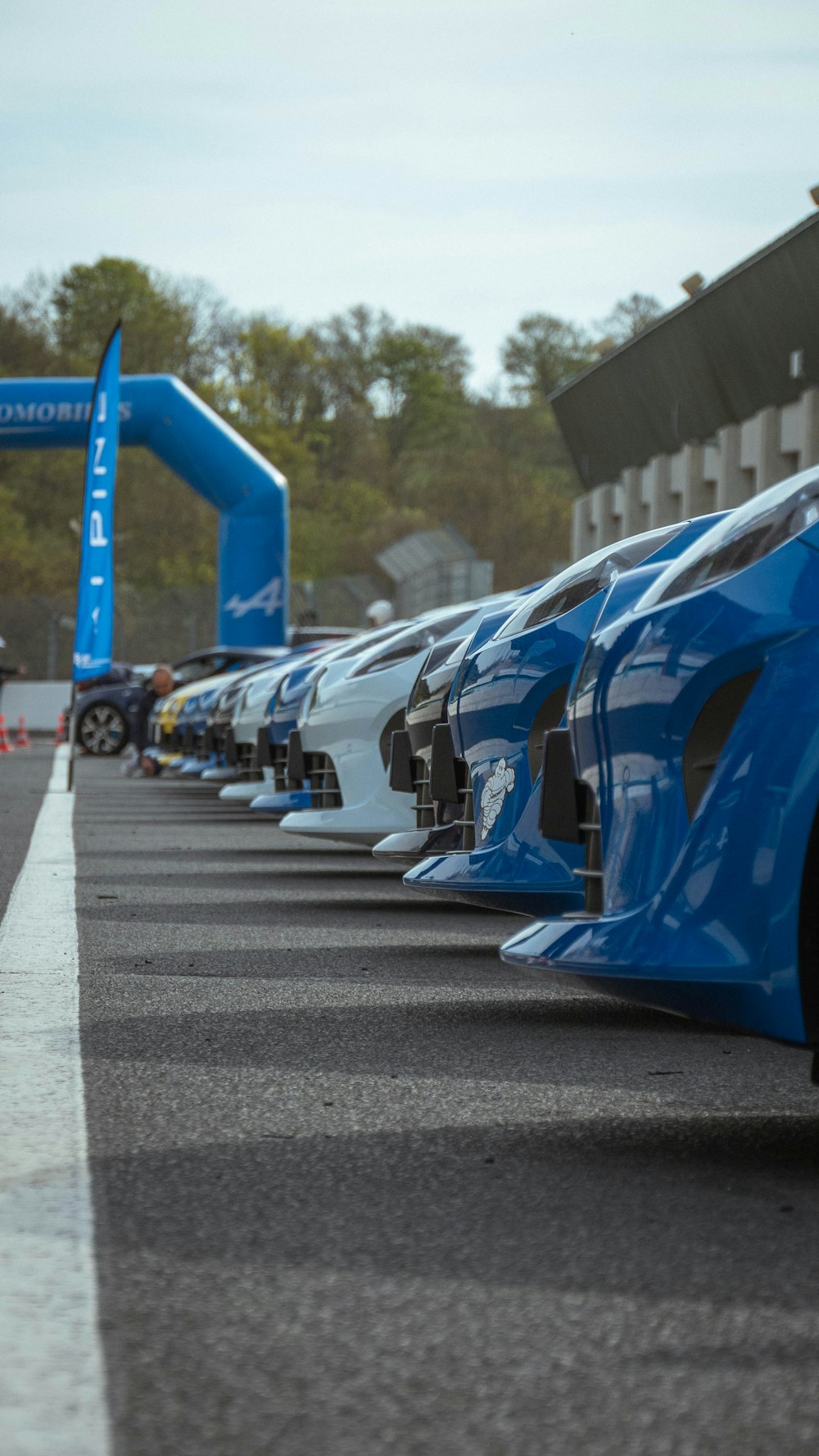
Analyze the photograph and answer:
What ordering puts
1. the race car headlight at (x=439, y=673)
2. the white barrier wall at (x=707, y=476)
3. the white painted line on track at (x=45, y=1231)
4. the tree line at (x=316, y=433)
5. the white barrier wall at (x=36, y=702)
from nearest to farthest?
the white painted line on track at (x=45, y=1231) → the race car headlight at (x=439, y=673) → the white barrier wall at (x=707, y=476) → the white barrier wall at (x=36, y=702) → the tree line at (x=316, y=433)

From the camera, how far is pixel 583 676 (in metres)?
3.81

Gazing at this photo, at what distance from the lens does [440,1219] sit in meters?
2.94

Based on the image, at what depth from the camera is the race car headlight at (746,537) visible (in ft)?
11.2

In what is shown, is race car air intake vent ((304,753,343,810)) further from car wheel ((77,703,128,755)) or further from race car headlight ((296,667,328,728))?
car wheel ((77,703,128,755))

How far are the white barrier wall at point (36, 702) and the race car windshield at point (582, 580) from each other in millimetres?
31718

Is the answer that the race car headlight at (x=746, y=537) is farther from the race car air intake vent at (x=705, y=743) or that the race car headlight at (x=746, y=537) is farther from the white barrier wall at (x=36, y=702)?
the white barrier wall at (x=36, y=702)

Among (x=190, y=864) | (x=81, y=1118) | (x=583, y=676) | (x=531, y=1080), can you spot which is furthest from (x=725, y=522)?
(x=190, y=864)

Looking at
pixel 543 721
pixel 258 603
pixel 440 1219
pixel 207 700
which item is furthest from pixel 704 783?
pixel 258 603

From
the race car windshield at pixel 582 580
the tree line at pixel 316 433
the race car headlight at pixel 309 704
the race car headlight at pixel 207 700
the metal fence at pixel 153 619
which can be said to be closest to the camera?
the race car windshield at pixel 582 580

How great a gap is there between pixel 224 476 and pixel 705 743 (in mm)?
24817

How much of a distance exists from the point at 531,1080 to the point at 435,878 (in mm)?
1450

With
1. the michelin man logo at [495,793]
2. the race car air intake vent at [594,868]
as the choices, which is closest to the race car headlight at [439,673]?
the michelin man logo at [495,793]

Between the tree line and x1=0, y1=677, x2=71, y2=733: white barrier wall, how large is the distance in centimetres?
2210

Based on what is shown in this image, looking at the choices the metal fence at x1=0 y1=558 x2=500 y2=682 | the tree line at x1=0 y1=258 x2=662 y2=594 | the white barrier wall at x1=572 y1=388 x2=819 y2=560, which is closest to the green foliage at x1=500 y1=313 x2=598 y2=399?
the tree line at x1=0 y1=258 x2=662 y2=594
